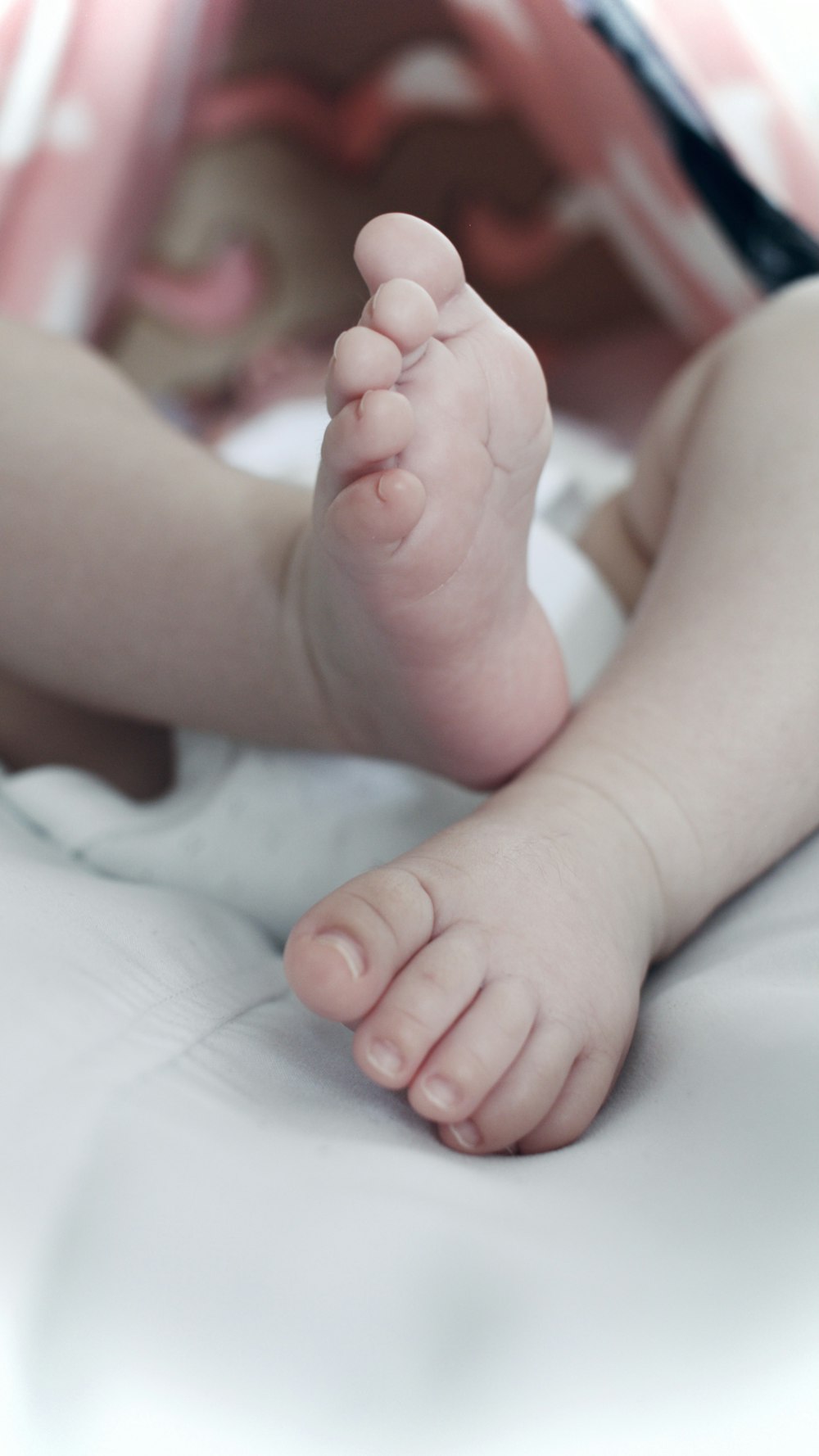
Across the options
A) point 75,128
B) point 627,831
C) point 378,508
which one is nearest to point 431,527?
point 378,508

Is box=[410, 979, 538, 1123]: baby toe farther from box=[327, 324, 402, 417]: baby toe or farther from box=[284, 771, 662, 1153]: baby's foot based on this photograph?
box=[327, 324, 402, 417]: baby toe

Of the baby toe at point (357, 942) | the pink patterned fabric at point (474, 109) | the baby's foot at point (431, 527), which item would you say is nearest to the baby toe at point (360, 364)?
the baby's foot at point (431, 527)

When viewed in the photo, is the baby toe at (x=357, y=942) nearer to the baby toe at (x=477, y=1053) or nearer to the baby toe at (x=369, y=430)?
the baby toe at (x=477, y=1053)

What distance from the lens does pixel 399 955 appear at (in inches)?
13.9

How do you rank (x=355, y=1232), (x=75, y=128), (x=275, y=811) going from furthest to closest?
(x=75, y=128)
(x=275, y=811)
(x=355, y=1232)

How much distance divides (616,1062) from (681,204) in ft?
1.90

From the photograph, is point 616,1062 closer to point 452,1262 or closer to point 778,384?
point 452,1262

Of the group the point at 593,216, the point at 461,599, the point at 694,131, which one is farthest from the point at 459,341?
the point at 593,216

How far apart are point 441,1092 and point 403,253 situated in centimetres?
25

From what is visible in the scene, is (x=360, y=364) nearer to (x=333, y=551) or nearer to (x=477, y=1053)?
(x=333, y=551)

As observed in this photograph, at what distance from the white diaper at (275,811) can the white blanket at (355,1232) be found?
112 mm

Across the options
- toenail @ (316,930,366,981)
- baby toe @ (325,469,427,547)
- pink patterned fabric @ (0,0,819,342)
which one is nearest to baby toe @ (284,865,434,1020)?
toenail @ (316,930,366,981)

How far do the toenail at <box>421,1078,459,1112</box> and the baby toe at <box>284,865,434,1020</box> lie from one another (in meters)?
0.03

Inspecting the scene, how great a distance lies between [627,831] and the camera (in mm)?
431
